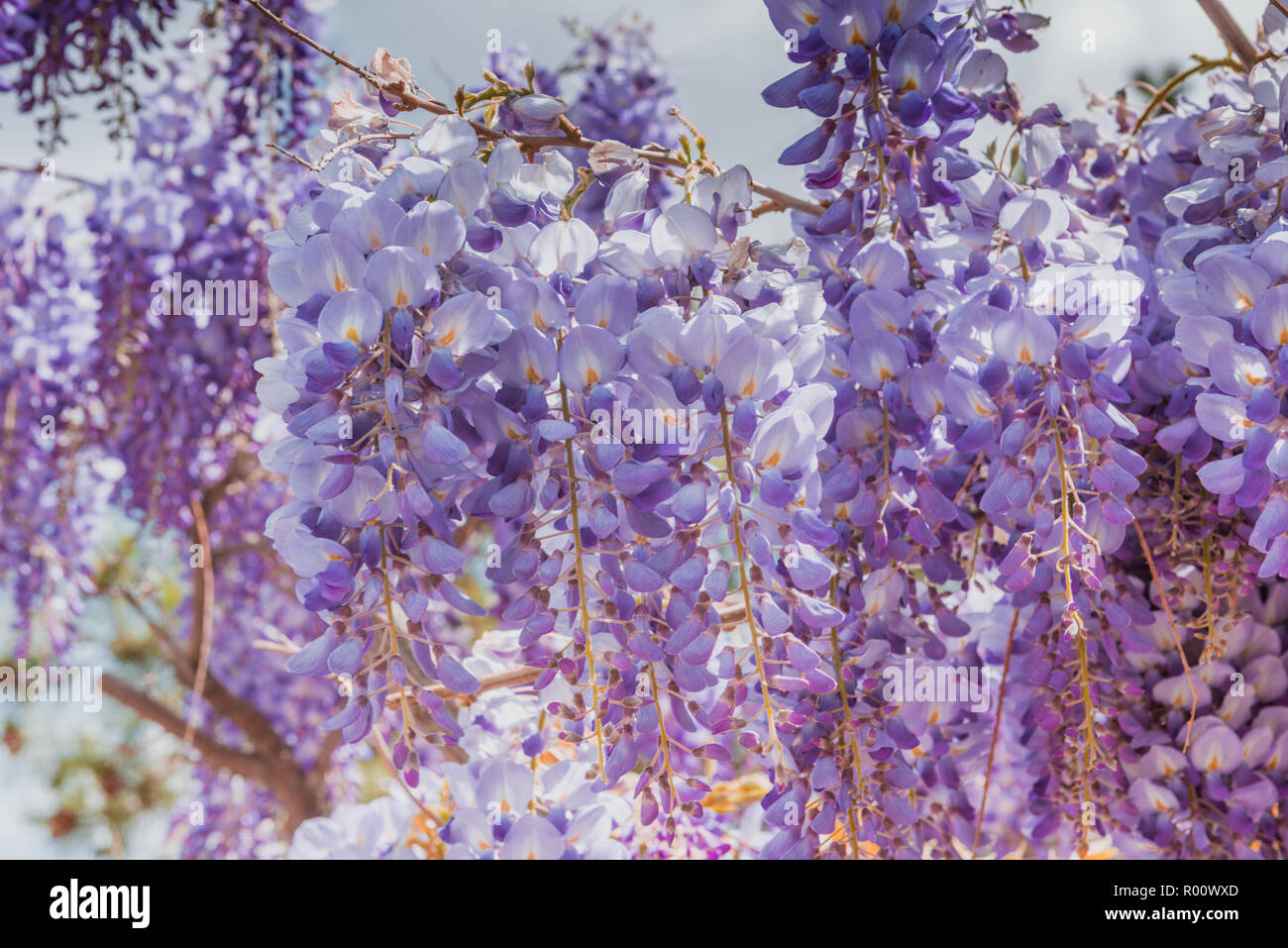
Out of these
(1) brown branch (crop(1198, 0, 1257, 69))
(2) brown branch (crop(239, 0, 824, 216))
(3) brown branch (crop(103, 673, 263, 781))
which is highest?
(1) brown branch (crop(1198, 0, 1257, 69))

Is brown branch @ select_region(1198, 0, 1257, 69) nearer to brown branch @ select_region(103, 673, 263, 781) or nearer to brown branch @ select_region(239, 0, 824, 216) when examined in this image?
brown branch @ select_region(239, 0, 824, 216)

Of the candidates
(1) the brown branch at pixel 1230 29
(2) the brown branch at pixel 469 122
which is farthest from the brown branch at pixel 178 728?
(1) the brown branch at pixel 1230 29

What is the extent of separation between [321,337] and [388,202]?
75 mm

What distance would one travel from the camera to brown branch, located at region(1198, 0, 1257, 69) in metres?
0.73

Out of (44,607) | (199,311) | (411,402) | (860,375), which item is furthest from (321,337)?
(44,607)

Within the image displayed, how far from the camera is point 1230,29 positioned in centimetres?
73

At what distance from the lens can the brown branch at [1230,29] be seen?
728 mm

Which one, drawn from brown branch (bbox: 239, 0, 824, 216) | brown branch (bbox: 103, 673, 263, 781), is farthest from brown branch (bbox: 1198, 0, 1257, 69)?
brown branch (bbox: 103, 673, 263, 781)

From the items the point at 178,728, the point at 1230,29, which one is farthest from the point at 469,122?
the point at 178,728

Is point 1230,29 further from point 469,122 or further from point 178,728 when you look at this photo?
point 178,728

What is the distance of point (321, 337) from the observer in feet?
1.65

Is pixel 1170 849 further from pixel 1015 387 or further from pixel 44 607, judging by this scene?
pixel 44 607

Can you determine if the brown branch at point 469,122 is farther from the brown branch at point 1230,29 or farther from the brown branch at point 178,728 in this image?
the brown branch at point 178,728
